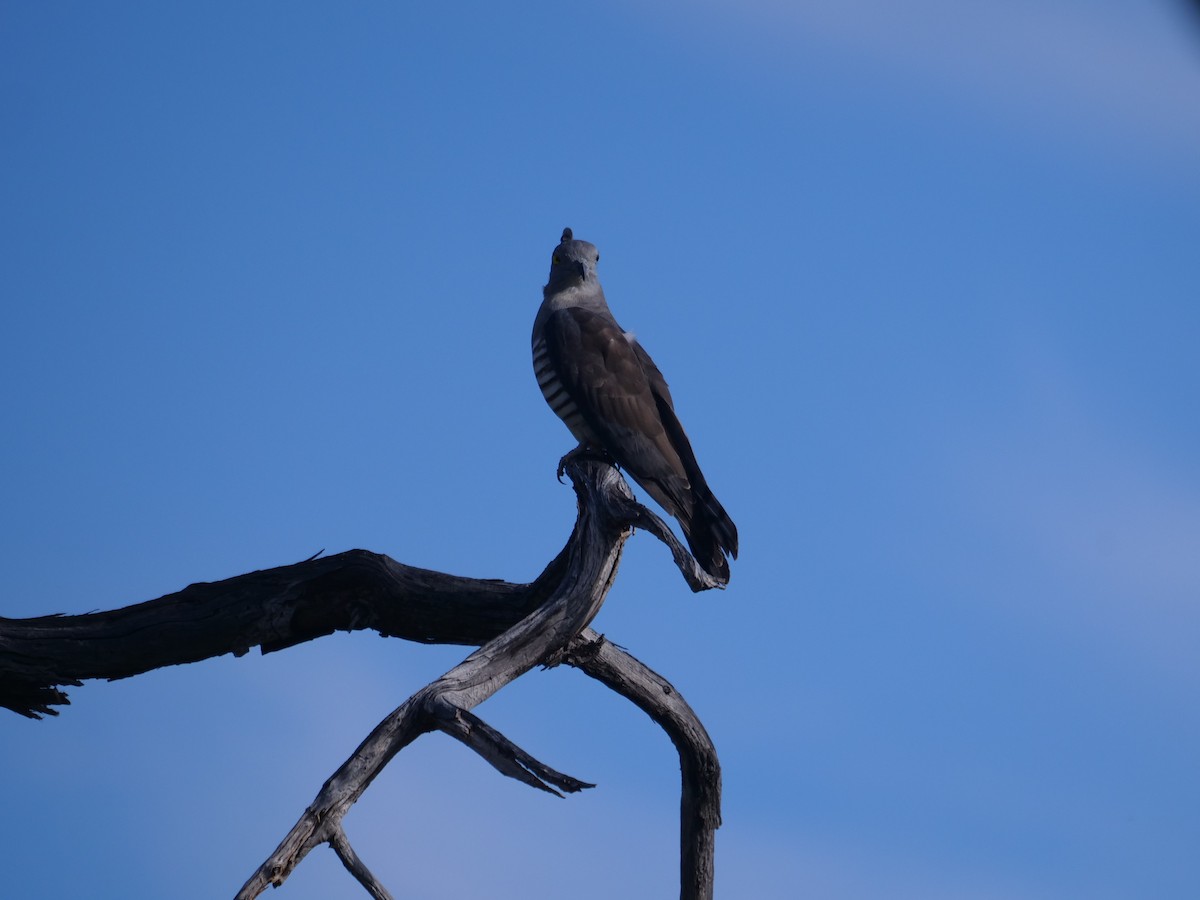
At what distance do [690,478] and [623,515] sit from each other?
1.55m

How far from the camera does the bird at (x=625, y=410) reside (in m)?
5.60

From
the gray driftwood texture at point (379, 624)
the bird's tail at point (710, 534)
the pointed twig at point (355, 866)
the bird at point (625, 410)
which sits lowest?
the pointed twig at point (355, 866)

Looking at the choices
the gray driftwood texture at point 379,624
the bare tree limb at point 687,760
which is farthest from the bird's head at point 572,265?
the bare tree limb at point 687,760

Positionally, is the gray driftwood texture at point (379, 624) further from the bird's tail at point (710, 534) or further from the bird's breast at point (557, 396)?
the bird's breast at point (557, 396)

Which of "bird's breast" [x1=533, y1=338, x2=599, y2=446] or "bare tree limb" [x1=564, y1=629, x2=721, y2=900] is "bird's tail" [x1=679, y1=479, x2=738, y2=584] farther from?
"bird's breast" [x1=533, y1=338, x2=599, y2=446]

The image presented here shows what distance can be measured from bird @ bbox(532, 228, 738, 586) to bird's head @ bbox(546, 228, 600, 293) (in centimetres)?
15

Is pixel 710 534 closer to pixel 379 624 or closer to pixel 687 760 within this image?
pixel 687 760

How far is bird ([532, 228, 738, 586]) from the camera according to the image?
560 cm

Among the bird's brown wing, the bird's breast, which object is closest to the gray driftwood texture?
the bird's brown wing

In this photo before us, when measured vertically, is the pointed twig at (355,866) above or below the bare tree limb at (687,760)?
below

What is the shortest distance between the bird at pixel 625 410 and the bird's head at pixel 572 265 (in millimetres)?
152

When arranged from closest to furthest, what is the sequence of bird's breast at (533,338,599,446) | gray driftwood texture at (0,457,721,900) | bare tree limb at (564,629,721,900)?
gray driftwood texture at (0,457,721,900)
bare tree limb at (564,629,721,900)
bird's breast at (533,338,599,446)

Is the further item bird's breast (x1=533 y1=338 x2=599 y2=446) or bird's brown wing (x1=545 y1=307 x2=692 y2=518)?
bird's breast (x1=533 y1=338 x2=599 y2=446)

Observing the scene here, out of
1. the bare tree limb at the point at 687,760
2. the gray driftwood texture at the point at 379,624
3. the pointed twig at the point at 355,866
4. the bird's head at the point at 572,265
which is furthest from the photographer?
the bird's head at the point at 572,265
